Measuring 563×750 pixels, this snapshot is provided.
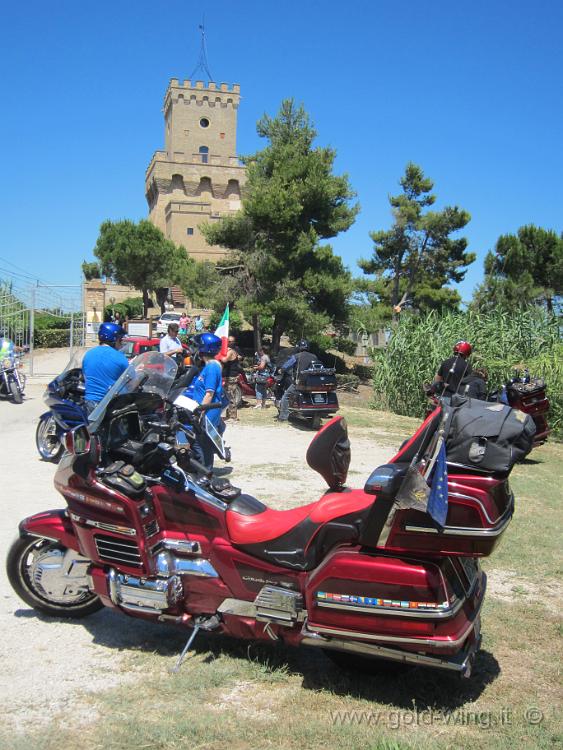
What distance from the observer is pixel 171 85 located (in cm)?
8700

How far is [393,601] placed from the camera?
319 centimetres

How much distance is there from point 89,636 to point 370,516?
2056 millimetres

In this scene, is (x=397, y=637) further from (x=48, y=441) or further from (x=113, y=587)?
(x=48, y=441)

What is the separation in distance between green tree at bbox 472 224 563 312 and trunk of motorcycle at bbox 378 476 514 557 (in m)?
28.1

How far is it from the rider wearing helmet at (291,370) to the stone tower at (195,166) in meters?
58.4

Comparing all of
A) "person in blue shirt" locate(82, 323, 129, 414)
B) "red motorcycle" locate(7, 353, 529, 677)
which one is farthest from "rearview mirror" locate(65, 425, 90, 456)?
"person in blue shirt" locate(82, 323, 129, 414)

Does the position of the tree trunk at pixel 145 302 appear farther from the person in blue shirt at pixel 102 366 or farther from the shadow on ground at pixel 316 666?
the shadow on ground at pixel 316 666

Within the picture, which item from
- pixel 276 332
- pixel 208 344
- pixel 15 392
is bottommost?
pixel 15 392

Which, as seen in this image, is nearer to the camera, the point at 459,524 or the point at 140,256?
the point at 459,524

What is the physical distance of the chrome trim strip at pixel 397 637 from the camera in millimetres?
3125

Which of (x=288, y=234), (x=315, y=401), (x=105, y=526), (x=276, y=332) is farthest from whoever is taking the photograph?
(x=276, y=332)

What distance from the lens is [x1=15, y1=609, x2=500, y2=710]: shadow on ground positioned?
3582mm

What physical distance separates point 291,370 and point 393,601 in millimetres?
10668

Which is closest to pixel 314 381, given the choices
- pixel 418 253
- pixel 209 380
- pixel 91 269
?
pixel 209 380
